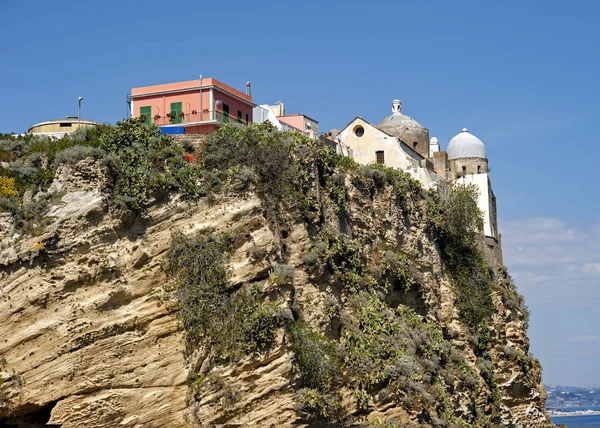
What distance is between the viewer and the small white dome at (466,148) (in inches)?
2108

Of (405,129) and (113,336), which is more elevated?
(405,129)

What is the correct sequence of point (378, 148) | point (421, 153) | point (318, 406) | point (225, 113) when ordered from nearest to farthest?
point (318, 406)
point (225, 113)
point (378, 148)
point (421, 153)

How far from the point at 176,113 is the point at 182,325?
10990mm

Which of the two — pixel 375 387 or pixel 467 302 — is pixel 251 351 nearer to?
pixel 375 387

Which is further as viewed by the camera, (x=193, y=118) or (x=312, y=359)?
(x=193, y=118)

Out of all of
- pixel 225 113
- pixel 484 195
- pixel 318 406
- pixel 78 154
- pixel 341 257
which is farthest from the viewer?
pixel 484 195

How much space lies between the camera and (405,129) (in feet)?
163

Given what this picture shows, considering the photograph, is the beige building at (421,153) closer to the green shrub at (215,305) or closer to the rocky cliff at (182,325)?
the rocky cliff at (182,325)

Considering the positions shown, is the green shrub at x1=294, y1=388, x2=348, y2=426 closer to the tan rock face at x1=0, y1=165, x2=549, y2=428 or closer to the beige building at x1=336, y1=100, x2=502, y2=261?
the tan rock face at x1=0, y1=165, x2=549, y2=428

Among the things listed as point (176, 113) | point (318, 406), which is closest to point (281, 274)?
point (318, 406)

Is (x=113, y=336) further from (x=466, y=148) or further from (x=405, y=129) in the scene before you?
(x=466, y=148)

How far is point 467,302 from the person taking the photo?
4319cm

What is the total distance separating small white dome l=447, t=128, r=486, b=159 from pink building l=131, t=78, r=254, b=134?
19.3 meters

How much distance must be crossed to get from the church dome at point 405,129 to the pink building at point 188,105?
1388 centimetres
